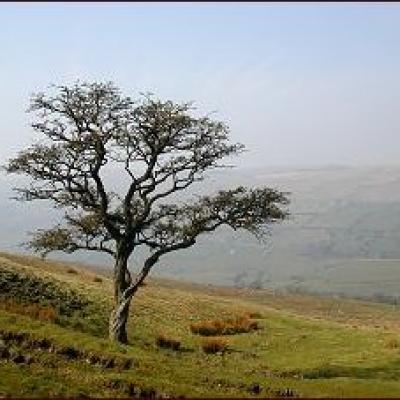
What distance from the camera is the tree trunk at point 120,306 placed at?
41.6 metres

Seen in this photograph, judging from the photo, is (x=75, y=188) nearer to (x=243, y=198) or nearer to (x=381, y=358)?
(x=243, y=198)

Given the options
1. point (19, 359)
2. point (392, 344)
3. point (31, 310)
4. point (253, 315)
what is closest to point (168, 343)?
point (31, 310)

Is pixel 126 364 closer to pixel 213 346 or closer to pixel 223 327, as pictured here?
pixel 213 346

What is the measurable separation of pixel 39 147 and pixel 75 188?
10.6 ft

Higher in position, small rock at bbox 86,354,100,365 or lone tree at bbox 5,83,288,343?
lone tree at bbox 5,83,288,343

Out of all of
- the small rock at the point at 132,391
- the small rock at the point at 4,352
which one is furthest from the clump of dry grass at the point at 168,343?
the small rock at the point at 132,391

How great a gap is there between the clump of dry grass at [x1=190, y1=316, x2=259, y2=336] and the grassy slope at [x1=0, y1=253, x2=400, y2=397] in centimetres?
83

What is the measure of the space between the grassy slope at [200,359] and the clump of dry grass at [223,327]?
2.74 ft

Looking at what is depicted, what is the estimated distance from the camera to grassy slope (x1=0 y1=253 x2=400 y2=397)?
85.3ft

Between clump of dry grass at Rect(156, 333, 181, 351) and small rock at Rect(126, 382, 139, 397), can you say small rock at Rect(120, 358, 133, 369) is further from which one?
clump of dry grass at Rect(156, 333, 181, 351)

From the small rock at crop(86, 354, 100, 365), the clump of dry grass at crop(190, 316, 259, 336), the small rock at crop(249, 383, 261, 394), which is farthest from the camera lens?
the clump of dry grass at crop(190, 316, 259, 336)

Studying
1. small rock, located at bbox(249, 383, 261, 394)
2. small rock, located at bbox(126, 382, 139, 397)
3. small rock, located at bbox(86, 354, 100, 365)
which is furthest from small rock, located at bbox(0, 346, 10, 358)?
small rock, located at bbox(249, 383, 261, 394)

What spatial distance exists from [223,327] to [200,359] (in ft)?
43.5

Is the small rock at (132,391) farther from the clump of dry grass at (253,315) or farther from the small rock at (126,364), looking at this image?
the clump of dry grass at (253,315)
